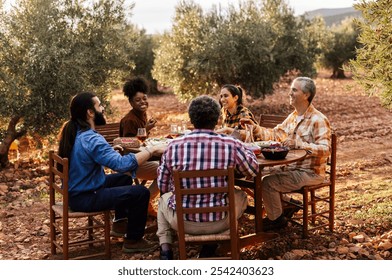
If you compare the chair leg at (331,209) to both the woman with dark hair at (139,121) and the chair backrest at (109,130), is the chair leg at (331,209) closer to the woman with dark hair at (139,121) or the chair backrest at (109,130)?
the woman with dark hair at (139,121)

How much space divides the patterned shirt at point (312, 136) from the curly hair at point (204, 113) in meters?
1.68

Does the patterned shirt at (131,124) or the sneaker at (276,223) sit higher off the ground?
the patterned shirt at (131,124)

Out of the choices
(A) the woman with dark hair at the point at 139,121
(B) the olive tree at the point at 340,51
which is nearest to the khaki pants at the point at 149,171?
(A) the woman with dark hair at the point at 139,121

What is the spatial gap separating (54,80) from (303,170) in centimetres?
670

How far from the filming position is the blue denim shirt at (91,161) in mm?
5113

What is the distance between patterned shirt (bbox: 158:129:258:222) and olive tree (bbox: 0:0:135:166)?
6.95m

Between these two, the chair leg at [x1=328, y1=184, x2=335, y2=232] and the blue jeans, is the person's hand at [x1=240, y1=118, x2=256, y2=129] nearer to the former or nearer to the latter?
the chair leg at [x1=328, y1=184, x2=335, y2=232]

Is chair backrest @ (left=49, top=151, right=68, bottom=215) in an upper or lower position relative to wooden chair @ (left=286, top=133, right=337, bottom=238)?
upper

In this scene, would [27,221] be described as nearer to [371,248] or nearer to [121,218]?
[121,218]

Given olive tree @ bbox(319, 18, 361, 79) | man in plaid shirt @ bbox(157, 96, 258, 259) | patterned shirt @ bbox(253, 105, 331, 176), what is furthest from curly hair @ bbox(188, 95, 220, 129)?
olive tree @ bbox(319, 18, 361, 79)

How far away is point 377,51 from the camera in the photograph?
7.23 metres

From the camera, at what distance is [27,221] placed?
745cm

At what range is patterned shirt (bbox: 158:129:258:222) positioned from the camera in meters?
4.42
